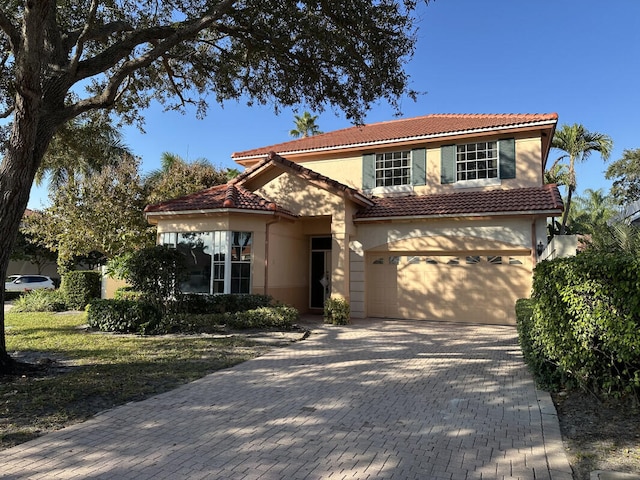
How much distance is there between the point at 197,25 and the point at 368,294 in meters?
9.91

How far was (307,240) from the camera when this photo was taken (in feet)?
55.4

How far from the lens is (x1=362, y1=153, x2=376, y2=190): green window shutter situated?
16609 mm

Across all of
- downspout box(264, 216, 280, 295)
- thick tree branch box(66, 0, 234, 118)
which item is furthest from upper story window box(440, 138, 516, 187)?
thick tree branch box(66, 0, 234, 118)

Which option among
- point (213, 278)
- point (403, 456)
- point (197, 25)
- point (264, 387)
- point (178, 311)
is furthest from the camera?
point (213, 278)

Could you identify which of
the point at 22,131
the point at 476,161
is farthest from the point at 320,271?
the point at 22,131

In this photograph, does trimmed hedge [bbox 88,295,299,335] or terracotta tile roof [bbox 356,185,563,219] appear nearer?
trimmed hedge [bbox 88,295,299,335]

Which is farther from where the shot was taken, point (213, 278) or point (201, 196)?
point (201, 196)

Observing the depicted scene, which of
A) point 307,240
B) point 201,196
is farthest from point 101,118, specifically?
point 307,240

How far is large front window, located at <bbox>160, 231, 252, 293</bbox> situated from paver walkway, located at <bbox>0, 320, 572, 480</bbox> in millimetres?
5818

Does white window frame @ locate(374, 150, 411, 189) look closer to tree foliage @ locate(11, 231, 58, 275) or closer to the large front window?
the large front window

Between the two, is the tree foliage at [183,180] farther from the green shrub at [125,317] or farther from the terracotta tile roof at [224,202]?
the green shrub at [125,317]

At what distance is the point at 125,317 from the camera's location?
37.8ft

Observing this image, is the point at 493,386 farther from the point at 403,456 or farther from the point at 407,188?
the point at 407,188

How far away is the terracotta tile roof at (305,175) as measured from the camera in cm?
1409
